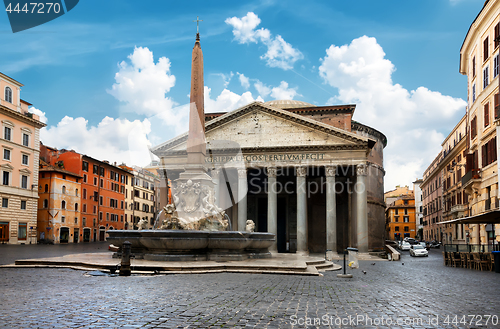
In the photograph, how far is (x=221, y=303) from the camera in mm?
6723

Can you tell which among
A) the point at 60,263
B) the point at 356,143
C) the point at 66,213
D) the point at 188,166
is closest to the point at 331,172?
the point at 356,143

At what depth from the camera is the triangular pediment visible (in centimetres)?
3188

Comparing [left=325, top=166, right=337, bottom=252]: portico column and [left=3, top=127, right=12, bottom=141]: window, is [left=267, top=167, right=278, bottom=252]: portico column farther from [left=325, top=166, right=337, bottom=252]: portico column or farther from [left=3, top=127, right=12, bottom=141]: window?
[left=3, top=127, right=12, bottom=141]: window

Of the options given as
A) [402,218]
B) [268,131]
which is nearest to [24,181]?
[268,131]

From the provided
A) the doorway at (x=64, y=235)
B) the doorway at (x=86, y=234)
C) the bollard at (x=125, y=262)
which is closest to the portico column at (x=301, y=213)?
the bollard at (x=125, y=262)

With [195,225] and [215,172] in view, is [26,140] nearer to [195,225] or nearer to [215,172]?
[215,172]

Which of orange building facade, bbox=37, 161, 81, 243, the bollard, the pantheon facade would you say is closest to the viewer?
the bollard

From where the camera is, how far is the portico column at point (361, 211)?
102 feet

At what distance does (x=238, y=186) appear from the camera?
34.8 metres

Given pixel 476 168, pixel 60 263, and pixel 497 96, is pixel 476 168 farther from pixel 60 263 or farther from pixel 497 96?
pixel 60 263

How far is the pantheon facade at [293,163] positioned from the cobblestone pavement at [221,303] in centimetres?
2157

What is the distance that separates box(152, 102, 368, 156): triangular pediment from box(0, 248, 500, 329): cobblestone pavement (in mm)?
22056

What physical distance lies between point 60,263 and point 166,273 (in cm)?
356

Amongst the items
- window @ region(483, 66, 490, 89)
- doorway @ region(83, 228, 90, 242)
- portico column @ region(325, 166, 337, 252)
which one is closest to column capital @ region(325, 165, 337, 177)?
portico column @ region(325, 166, 337, 252)
